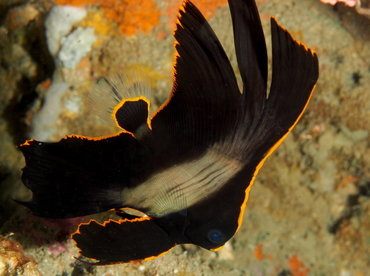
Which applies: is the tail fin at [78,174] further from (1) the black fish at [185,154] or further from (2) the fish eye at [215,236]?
(2) the fish eye at [215,236]

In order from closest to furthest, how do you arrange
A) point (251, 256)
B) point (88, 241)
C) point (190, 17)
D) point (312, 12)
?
point (190, 17), point (88, 241), point (312, 12), point (251, 256)

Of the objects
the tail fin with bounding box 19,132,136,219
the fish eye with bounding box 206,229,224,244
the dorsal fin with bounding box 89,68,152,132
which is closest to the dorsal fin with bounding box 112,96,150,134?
the dorsal fin with bounding box 89,68,152,132

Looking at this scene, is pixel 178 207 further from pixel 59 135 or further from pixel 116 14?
pixel 116 14

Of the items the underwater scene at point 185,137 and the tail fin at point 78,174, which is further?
the tail fin at point 78,174

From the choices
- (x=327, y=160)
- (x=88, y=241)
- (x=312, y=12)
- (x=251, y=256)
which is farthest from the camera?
(x=251, y=256)

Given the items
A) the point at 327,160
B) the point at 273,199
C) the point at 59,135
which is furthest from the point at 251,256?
the point at 59,135

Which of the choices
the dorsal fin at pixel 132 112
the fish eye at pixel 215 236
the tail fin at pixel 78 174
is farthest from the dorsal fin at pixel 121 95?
the fish eye at pixel 215 236

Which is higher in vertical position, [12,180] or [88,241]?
[88,241]

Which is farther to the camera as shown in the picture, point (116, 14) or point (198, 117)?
point (116, 14)
